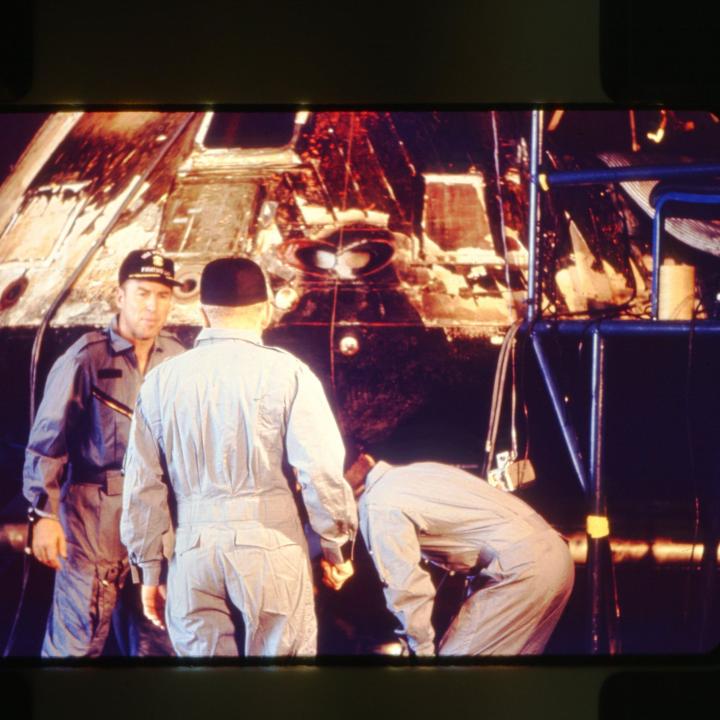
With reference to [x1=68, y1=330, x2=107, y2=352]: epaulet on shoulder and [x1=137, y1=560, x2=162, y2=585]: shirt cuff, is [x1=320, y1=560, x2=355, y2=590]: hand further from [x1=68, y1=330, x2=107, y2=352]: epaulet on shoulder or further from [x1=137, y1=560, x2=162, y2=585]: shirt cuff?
[x1=68, y1=330, x2=107, y2=352]: epaulet on shoulder

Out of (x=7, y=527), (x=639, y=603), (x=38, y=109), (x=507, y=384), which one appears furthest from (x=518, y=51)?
(x=7, y=527)

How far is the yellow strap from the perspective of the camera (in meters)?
2.26

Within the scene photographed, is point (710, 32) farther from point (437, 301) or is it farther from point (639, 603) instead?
point (639, 603)

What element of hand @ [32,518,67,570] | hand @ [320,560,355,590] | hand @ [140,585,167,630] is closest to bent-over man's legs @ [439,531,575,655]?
hand @ [320,560,355,590]

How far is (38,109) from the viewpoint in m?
2.37

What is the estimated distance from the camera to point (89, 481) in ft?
7.33

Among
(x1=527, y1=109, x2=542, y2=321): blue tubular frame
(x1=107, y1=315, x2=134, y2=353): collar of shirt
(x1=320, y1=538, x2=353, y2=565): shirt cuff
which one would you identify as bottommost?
(x1=320, y1=538, x2=353, y2=565): shirt cuff

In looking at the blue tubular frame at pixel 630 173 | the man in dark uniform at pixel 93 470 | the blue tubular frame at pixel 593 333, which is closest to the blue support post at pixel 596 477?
the blue tubular frame at pixel 593 333

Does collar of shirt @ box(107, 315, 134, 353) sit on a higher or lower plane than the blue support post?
higher

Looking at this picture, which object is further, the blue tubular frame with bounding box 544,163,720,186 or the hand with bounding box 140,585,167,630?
the blue tubular frame with bounding box 544,163,720,186

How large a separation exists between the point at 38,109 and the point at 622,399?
1686 mm

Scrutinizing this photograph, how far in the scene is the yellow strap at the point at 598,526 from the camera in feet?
7.41

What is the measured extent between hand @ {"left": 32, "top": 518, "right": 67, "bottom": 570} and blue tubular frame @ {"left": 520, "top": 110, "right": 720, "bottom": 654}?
4.14ft

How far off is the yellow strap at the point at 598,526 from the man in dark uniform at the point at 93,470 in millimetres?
1085
